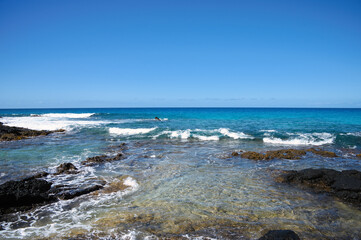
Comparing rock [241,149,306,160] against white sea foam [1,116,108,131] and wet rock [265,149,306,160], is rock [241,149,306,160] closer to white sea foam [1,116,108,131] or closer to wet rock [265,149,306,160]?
wet rock [265,149,306,160]

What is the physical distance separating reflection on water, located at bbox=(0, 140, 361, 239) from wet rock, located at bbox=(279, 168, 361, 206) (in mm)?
503

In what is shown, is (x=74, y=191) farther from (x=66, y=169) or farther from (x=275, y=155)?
(x=275, y=155)

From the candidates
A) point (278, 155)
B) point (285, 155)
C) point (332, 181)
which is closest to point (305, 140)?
point (285, 155)

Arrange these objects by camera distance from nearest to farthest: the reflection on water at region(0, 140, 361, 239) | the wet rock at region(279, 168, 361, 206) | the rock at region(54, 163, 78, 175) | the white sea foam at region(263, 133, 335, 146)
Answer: the reflection on water at region(0, 140, 361, 239) < the wet rock at region(279, 168, 361, 206) < the rock at region(54, 163, 78, 175) < the white sea foam at region(263, 133, 335, 146)

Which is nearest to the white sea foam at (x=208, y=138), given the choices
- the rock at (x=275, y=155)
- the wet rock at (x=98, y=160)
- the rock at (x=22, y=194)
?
the rock at (x=275, y=155)

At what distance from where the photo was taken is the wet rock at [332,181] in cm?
652

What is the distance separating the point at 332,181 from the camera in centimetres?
726

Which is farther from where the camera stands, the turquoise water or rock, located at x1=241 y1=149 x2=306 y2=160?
rock, located at x1=241 y1=149 x2=306 y2=160

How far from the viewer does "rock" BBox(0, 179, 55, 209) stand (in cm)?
586

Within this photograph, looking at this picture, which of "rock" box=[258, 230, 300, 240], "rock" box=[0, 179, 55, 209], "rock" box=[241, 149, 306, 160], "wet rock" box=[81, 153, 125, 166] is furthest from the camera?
"rock" box=[241, 149, 306, 160]

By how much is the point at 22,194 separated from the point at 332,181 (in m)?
9.64

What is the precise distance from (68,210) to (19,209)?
4.22ft

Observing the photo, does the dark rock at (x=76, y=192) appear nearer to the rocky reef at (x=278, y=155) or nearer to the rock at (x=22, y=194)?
the rock at (x=22, y=194)

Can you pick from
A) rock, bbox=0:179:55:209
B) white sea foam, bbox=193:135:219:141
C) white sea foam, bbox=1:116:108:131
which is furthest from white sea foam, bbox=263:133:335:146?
white sea foam, bbox=1:116:108:131
